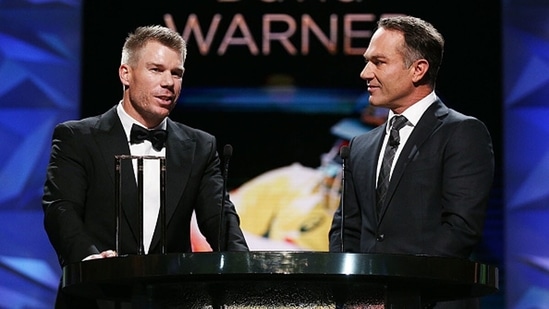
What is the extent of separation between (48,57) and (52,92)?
208 mm

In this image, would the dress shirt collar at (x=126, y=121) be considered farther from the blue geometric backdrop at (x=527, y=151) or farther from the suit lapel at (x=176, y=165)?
the blue geometric backdrop at (x=527, y=151)

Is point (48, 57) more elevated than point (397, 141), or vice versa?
point (48, 57)

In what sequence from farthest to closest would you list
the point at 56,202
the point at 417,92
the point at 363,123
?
the point at 363,123 → the point at 417,92 → the point at 56,202

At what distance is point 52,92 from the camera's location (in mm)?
6312

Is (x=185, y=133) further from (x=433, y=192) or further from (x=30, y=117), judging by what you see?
(x=30, y=117)

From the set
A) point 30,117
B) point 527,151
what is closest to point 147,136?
point 30,117

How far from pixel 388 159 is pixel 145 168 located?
782 millimetres

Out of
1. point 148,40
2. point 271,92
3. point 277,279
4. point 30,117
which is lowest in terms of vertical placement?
point 277,279

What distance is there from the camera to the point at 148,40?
3504 mm

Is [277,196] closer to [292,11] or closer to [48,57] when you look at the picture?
[292,11]

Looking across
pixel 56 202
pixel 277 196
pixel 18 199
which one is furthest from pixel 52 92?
pixel 56 202

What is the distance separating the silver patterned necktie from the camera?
10.9 ft

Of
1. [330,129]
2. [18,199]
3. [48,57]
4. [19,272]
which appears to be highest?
[48,57]

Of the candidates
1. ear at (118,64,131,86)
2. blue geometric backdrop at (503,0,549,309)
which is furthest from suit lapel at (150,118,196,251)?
blue geometric backdrop at (503,0,549,309)
